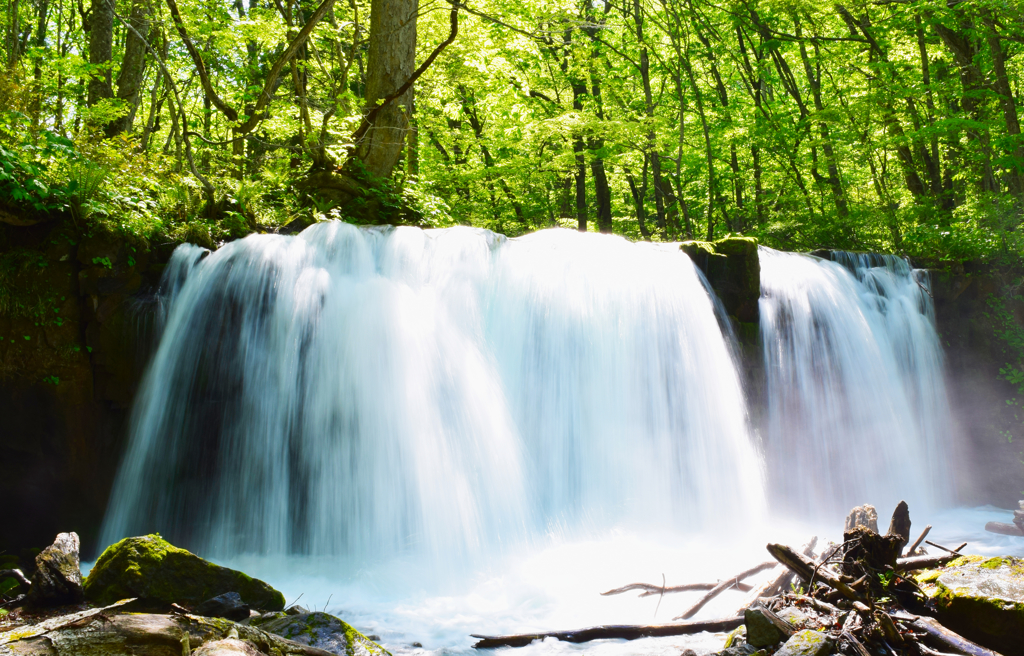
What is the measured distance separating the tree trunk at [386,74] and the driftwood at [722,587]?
27.1 ft

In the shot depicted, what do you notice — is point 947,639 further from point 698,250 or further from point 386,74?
point 386,74

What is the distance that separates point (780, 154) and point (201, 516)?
13.9 m

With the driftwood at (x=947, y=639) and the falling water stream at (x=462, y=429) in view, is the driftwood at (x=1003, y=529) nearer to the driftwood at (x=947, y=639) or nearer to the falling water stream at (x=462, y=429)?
the falling water stream at (x=462, y=429)

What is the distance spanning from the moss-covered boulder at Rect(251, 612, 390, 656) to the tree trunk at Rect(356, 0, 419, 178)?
8091 mm

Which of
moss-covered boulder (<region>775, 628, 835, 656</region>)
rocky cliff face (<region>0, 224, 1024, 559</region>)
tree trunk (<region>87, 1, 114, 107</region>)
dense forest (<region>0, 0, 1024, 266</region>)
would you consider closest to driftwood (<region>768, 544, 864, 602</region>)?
moss-covered boulder (<region>775, 628, 835, 656</region>)

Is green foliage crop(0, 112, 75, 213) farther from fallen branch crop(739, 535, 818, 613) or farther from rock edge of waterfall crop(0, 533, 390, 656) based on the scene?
fallen branch crop(739, 535, 818, 613)

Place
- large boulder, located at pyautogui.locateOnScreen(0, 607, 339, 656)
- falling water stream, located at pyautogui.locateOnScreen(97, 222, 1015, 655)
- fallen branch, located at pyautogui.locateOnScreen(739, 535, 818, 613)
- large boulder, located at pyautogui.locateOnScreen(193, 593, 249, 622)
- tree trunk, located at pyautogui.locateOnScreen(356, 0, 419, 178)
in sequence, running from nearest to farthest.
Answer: large boulder, located at pyautogui.locateOnScreen(0, 607, 339, 656) < large boulder, located at pyautogui.locateOnScreen(193, 593, 249, 622) < fallen branch, located at pyautogui.locateOnScreen(739, 535, 818, 613) < falling water stream, located at pyautogui.locateOnScreen(97, 222, 1015, 655) < tree trunk, located at pyautogui.locateOnScreen(356, 0, 419, 178)

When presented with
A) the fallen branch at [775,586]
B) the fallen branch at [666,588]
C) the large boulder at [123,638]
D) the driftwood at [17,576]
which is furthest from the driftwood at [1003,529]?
the driftwood at [17,576]

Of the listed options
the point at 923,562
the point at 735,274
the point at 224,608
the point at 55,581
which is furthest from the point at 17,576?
the point at 735,274

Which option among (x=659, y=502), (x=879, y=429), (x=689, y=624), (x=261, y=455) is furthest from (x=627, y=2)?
(x=689, y=624)

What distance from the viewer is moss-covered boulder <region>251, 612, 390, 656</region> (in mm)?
3332

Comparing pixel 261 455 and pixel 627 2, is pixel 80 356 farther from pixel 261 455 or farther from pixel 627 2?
pixel 627 2

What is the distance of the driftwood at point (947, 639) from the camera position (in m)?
3.12

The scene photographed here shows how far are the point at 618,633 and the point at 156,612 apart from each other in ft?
9.71
